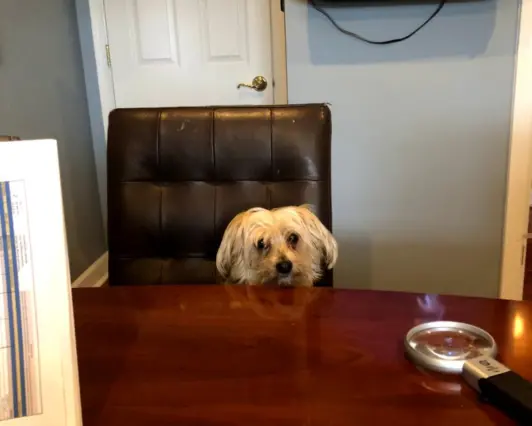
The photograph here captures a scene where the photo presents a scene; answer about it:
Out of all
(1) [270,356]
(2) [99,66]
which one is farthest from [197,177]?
(2) [99,66]

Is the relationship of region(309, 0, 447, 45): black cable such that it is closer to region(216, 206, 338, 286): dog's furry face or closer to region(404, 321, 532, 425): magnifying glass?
region(216, 206, 338, 286): dog's furry face

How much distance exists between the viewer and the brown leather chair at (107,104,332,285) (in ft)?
5.10

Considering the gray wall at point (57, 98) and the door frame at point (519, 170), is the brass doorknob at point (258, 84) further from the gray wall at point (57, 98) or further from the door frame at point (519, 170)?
the door frame at point (519, 170)

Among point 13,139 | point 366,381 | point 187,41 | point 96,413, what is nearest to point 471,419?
point 366,381

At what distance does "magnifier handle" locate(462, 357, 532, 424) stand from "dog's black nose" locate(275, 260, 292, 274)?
0.92m

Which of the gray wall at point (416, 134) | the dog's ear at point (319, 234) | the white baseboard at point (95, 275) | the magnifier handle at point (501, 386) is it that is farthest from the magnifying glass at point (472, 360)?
the white baseboard at point (95, 275)

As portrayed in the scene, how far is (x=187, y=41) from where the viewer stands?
2.87 meters

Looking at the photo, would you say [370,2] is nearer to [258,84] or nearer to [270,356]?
[258,84]

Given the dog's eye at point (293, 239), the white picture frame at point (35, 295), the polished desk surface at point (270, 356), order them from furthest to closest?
the dog's eye at point (293, 239), the polished desk surface at point (270, 356), the white picture frame at point (35, 295)

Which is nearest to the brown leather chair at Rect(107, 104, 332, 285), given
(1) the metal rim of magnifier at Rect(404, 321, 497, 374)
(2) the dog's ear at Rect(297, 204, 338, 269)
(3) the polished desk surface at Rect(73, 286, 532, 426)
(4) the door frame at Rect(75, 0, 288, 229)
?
(2) the dog's ear at Rect(297, 204, 338, 269)

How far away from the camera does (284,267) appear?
1.70 metres

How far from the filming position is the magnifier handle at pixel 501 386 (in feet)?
2.31

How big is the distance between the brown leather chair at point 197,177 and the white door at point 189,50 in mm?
1321

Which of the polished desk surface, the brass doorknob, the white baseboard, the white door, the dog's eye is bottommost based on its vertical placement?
the white baseboard
